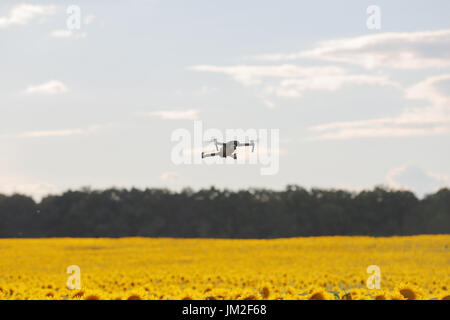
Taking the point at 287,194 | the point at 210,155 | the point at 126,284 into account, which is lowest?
the point at 126,284

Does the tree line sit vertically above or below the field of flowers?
above

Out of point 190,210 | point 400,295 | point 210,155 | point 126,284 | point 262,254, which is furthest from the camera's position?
point 190,210

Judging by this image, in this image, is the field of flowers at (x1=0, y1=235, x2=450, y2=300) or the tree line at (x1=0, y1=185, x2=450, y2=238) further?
the tree line at (x1=0, y1=185, x2=450, y2=238)
